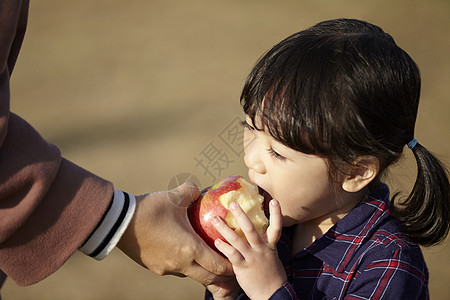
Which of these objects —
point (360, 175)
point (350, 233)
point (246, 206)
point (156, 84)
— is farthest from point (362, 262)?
point (156, 84)

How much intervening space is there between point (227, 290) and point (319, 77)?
0.73 m

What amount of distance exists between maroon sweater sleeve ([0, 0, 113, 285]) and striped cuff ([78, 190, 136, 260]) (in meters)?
0.03

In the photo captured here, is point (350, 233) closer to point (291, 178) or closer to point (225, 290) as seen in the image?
point (291, 178)

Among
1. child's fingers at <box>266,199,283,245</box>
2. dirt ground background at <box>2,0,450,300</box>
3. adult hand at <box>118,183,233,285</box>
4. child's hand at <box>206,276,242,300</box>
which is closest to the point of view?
child's fingers at <box>266,199,283,245</box>

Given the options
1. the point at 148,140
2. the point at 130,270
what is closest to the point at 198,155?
the point at 148,140

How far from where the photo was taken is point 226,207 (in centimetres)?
157

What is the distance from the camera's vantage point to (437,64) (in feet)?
18.4

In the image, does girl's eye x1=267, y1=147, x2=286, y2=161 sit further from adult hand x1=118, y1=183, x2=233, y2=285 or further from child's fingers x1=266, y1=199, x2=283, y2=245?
adult hand x1=118, y1=183, x2=233, y2=285

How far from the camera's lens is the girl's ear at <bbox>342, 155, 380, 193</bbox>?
1.60m

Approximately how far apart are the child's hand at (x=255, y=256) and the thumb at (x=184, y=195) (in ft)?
0.58

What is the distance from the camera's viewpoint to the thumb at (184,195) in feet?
5.35

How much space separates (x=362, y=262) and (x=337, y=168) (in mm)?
275

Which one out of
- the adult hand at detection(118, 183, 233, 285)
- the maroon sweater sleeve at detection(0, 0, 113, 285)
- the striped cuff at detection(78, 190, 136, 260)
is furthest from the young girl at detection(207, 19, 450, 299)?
the maroon sweater sleeve at detection(0, 0, 113, 285)

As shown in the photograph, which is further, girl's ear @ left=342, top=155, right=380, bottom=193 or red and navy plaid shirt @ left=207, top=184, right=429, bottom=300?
girl's ear @ left=342, top=155, right=380, bottom=193
